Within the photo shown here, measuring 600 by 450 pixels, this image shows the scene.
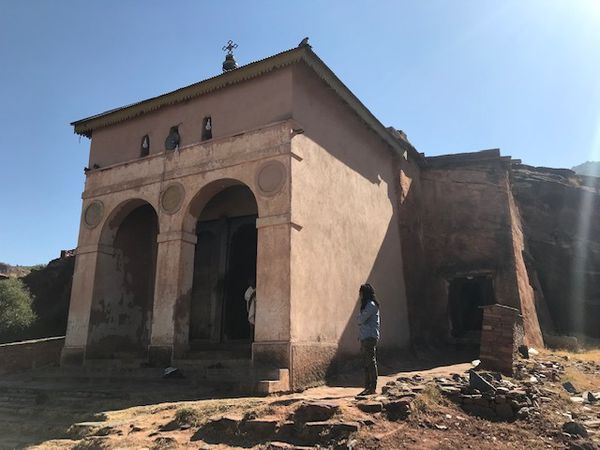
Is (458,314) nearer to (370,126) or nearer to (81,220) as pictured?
(370,126)

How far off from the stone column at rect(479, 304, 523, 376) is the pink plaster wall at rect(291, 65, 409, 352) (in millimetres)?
3134

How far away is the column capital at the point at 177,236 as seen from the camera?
38.4 feet

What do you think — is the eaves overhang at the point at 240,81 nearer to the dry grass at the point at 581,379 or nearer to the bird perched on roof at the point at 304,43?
the bird perched on roof at the point at 304,43

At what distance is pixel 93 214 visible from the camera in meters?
13.6

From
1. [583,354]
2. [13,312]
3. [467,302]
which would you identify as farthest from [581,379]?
[13,312]

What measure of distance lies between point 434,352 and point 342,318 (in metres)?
5.52

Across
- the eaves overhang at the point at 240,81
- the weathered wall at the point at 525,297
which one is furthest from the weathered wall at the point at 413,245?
the weathered wall at the point at 525,297

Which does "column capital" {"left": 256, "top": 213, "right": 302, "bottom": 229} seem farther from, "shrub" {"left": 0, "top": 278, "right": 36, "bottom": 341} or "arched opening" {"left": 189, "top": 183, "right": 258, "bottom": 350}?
"shrub" {"left": 0, "top": 278, "right": 36, "bottom": 341}

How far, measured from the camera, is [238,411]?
6.91 metres

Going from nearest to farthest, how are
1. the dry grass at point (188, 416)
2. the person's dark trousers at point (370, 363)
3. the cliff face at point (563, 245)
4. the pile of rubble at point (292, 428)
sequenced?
the pile of rubble at point (292, 428)
the dry grass at point (188, 416)
the person's dark trousers at point (370, 363)
the cliff face at point (563, 245)

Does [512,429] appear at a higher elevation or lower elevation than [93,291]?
lower

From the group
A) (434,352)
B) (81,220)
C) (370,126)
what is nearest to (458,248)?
(434,352)

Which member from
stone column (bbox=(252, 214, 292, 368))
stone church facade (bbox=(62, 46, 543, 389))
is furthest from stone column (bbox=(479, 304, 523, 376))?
stone column (bbox=(252, 214, 292, 368))

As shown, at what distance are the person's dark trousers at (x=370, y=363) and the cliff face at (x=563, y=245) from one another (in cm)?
1439
